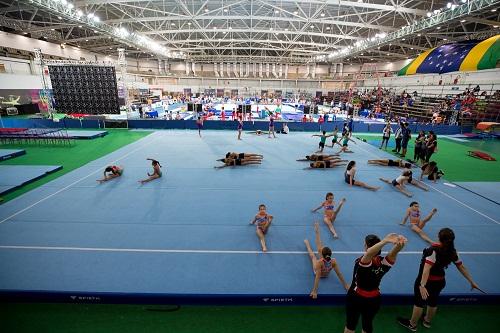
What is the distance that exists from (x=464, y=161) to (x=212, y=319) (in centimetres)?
1731

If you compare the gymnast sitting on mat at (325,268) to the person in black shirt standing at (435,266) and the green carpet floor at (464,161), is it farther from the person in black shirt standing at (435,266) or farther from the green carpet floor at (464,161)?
the green carpet floor at (464,161)

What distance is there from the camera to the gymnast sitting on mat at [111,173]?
36.7 ft

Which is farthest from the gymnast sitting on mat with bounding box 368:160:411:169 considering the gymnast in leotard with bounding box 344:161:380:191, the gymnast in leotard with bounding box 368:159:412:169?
the gymnast in leotard with bounding box 344:161:380:191

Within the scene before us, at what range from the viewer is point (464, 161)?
15.2 m

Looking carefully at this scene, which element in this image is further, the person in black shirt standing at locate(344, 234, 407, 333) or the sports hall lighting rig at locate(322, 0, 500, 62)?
the sports hall lighting rig at locate(322, 0, 500, 62)

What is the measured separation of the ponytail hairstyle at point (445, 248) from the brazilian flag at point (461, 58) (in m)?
13.8

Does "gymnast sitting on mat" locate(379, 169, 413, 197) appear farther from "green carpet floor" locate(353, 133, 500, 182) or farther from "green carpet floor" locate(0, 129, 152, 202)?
"green carpet floor" locate(0, 129, 152, 202)

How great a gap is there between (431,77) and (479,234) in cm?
4098

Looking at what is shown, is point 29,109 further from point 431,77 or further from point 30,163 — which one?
point 431,77

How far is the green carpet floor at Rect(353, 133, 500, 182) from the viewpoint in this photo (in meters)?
12.6

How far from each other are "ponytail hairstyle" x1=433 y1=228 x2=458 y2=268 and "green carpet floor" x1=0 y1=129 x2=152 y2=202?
12.8m

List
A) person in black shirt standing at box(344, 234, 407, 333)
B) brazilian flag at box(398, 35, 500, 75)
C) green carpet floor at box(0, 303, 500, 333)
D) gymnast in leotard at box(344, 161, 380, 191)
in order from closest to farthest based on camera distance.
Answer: person in black shirt standing at box(344, 234, 407, 333) < green carpet floor at box(0, 303, 500, 333) < gymnast in leotard at box(344, 161, 380, 191) < brazilian flag at box(398, 35, 500, 75)

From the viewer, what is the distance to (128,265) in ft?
19.1

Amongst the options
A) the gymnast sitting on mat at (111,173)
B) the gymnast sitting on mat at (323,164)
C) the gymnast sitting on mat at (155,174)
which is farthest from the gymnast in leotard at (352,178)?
the gymnast sitting on mat at (111,173)
